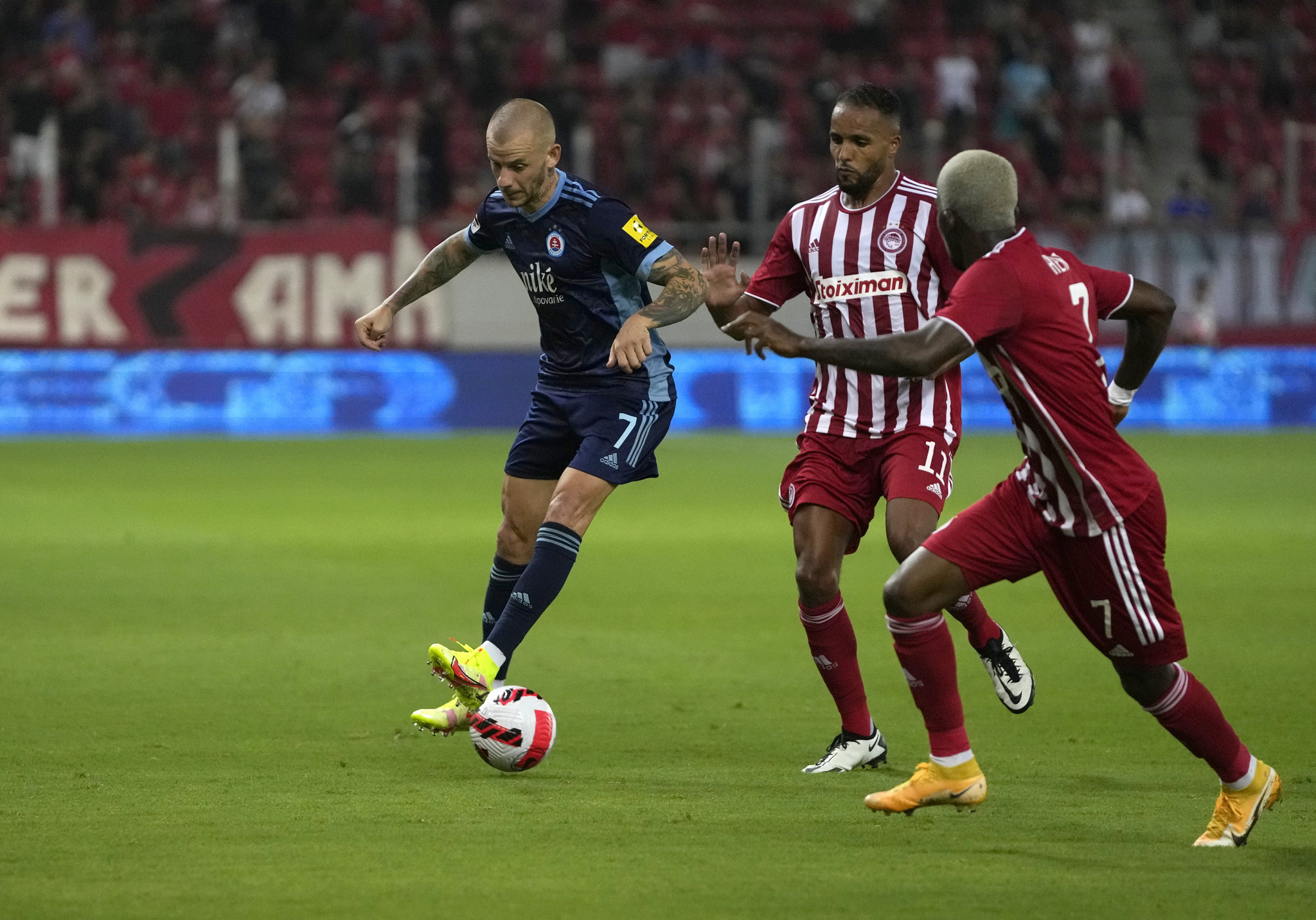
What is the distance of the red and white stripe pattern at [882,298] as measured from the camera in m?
6.19

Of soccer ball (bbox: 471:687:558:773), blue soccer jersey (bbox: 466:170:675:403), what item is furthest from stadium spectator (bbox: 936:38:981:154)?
soccer ball (bbox: 471:687:558:773)

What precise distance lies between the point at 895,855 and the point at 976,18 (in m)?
22.8

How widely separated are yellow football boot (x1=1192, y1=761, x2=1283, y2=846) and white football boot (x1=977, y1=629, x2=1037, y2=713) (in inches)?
54.6

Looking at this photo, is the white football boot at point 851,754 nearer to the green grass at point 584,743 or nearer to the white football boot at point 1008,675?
the green grass at point 584,743

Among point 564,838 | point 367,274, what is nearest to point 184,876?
point 564,838

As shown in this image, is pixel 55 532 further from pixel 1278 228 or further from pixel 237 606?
pixel 1278 228

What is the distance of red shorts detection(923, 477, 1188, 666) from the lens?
16.1ft

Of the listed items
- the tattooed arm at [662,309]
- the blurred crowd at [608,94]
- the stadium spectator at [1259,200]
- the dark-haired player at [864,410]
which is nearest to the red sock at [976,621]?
the dark-haired player at [864,410]

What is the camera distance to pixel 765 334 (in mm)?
4820

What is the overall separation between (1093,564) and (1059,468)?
0.90 ft

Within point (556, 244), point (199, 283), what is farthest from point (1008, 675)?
point (199, 283)

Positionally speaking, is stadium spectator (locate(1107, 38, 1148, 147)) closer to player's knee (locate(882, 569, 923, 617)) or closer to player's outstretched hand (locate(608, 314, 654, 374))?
player's outstretched hand (locate(608, 314, 654, 374))

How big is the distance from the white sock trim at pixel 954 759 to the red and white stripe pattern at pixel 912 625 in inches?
14.1

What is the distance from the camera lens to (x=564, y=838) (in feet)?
16.1
